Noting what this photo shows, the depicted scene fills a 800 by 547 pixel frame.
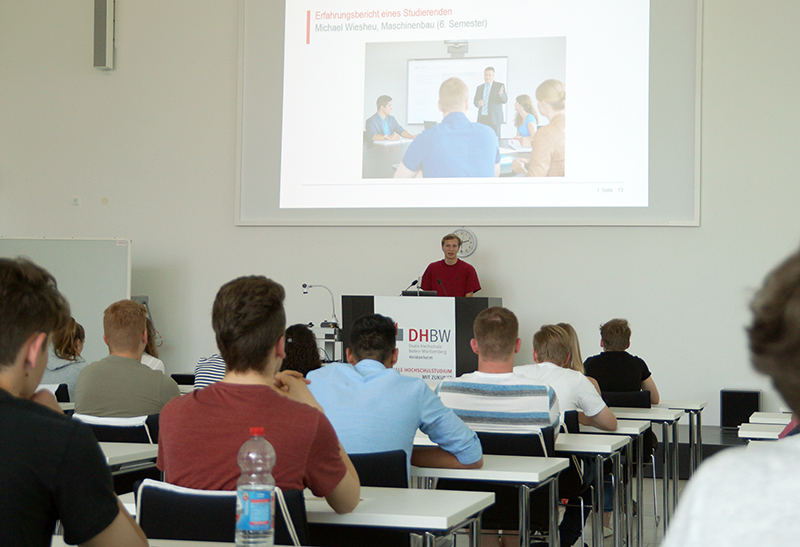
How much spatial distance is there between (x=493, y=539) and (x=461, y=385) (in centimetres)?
72

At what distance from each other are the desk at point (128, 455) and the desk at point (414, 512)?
70cm

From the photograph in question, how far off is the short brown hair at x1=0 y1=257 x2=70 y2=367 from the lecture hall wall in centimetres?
607

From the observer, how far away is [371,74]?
761 centimetres

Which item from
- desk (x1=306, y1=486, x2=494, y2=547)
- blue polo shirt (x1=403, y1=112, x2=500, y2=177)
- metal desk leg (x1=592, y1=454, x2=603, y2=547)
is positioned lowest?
metal desk leg (x1=592, y1=454, x2=603, y2=547)

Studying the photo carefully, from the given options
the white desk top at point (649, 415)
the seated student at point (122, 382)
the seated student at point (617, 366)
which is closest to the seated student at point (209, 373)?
the seated student at point (122, 382)

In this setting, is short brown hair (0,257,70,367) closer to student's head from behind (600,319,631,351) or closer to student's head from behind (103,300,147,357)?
student's head from behind (103,300,147,357)

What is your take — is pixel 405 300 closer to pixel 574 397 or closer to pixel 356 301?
pixel 356 301

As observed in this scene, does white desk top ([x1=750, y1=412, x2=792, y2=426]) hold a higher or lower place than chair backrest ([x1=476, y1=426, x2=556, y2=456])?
lower

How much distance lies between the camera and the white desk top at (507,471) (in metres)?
2.29

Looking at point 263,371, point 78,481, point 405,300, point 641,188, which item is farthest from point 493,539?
point 641,188

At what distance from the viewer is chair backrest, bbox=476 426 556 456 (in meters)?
2.68

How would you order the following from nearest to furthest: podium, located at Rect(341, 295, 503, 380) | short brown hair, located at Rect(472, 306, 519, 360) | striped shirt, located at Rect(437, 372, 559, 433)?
striped shirt, located at Rect(437, 372, 559, 433), short brown hair, located at Rect(472, 306, 519, 360), podium, located at Rect(341, 295, 503, 380)

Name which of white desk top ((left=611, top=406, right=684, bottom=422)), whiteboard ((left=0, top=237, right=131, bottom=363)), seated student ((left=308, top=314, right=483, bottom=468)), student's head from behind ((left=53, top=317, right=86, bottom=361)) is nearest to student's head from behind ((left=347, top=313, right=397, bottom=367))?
seated student ((left=308, top=314, right=483, bottom=468))

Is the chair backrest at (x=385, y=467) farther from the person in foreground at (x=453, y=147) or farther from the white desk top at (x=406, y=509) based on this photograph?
the person in foreground at (x=453, y=147)
